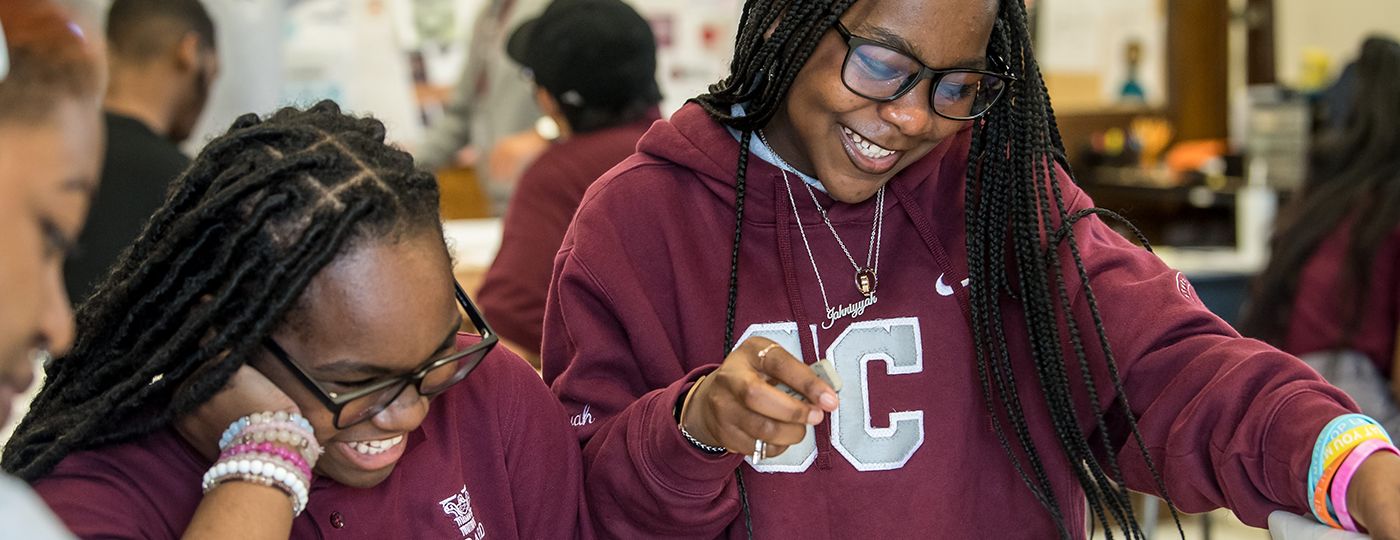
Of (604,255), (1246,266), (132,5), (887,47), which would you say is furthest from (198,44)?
(1246,266)

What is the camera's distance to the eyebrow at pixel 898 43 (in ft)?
4.32

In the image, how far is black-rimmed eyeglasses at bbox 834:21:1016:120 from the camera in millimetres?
1327

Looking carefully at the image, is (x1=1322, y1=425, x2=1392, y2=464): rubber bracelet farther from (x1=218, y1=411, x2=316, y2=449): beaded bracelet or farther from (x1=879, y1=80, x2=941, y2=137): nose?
(x1=218, y1=411, x2=316, y2=449): beaded bracelet

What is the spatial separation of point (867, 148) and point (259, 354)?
0.73 m

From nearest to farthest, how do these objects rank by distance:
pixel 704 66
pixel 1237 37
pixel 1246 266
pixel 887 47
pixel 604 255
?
pixel 887 47
pixel 604 255
pixel 1246 266
pixel 704 66
pixel 1237 37

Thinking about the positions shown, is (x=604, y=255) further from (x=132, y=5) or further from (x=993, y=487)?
(x=132, y=5)

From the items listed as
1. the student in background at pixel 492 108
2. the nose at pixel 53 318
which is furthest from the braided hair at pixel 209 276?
the student in background at pixel 492 108

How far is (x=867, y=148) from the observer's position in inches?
55.4

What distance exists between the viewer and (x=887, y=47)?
51.9 inches

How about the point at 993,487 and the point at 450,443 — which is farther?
the point at 993,487

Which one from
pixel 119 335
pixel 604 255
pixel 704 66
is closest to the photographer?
pixel 119 335

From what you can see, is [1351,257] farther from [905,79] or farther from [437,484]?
[437,484]

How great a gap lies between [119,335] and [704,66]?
3.61 metres

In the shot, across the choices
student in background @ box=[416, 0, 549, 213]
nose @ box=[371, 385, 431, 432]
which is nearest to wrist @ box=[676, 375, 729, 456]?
nose @ box=[371, 385, 431, 432]
